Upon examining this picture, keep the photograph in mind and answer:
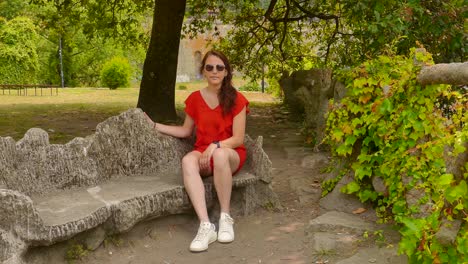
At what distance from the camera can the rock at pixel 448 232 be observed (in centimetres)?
316

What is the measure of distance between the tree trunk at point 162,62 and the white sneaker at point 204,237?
554 cm

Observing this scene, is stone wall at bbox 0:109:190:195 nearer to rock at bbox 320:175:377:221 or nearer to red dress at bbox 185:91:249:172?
red dress at bbox 185:91:249:172

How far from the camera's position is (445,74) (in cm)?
355

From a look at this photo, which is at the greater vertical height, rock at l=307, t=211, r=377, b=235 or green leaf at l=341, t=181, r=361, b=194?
green leaf at l=341, t=181, r=361, b=194

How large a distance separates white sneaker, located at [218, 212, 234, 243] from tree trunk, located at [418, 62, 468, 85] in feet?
6.06

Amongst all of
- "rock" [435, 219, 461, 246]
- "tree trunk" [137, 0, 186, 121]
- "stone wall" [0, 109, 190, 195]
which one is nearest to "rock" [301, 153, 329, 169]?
"stone wall" [0, 109, 190, 195]

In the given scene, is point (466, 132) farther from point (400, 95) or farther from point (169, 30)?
point (169, 30)

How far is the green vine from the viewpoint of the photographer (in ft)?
10.4

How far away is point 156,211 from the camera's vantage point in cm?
452

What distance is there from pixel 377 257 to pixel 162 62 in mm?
6710

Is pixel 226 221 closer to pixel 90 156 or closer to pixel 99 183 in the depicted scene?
pixel 99 183

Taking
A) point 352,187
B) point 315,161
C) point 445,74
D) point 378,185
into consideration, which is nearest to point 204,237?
point 352,187

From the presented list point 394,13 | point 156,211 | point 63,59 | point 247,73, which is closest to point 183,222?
point 156,211

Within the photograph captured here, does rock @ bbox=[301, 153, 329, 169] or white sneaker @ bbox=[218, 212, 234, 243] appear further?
rock @ bbox=[301, 153, 329, 169]
